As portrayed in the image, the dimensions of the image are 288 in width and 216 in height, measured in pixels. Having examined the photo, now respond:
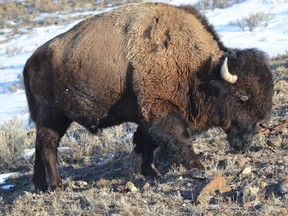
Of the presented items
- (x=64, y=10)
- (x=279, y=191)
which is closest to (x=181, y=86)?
(x=279, y=191)

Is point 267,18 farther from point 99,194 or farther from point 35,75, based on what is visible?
point 99,194

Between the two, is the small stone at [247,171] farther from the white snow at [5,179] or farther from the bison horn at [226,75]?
the white snow at [5,179]

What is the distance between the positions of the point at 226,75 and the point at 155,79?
745mm

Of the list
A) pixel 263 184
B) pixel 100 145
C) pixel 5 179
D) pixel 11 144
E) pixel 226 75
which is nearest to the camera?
pixel 263 184

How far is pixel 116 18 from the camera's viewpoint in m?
6.18

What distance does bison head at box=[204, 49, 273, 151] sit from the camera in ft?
18.6

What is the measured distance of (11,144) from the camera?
8648 mm

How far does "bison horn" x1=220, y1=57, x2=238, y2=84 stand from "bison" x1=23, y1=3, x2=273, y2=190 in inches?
0.4

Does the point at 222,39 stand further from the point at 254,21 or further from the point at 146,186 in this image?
the point at 146,186

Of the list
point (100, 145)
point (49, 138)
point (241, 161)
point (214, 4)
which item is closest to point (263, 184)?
point (241, 161)

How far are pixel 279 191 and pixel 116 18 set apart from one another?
Result: 2.77m

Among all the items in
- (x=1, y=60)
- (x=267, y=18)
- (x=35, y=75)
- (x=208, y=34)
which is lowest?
(x=1, y=60)

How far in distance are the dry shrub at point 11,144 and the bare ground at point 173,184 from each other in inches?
24.8

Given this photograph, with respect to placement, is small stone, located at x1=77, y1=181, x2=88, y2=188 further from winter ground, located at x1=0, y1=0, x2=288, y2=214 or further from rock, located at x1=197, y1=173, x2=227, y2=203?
winter ground, located at x1=0, y1=0, x2=288, y2=214
